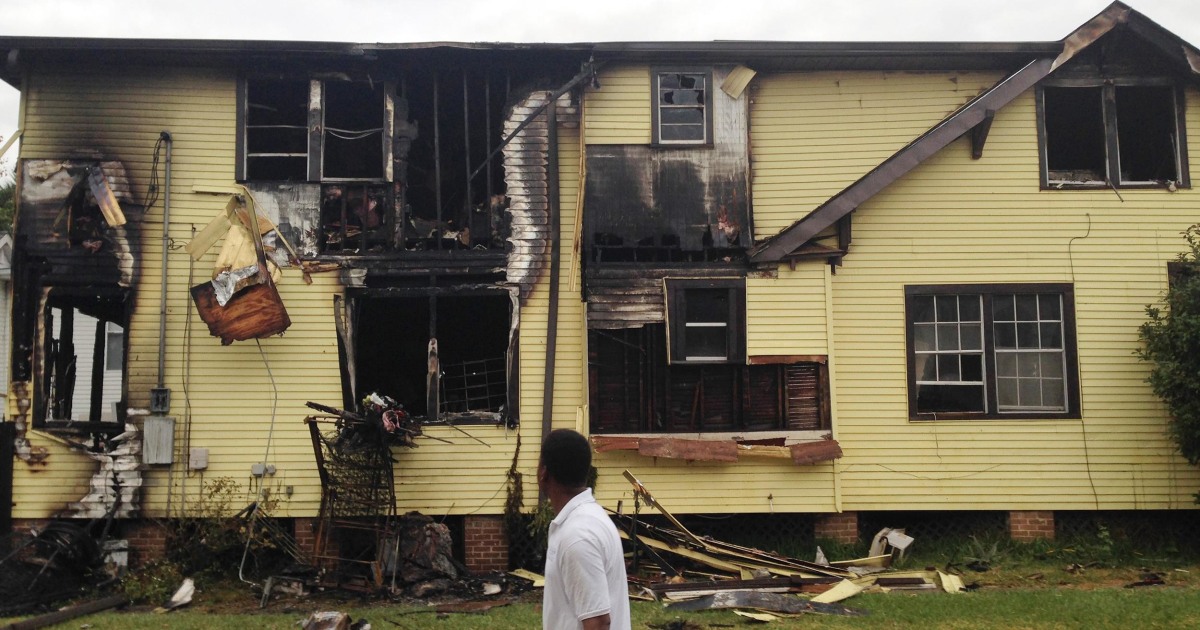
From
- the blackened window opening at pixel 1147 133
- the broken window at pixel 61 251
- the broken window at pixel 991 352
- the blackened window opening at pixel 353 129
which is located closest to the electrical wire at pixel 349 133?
the blackened window opening at pixel 353 129

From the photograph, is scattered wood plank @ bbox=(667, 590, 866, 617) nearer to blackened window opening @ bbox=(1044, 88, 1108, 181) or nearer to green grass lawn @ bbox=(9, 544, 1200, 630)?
green grass lawn @ bbox=(9, 544, 1200, 630)

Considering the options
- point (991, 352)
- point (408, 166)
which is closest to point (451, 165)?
point (408, 166)

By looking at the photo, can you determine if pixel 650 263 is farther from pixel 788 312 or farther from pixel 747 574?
pixel 747 574

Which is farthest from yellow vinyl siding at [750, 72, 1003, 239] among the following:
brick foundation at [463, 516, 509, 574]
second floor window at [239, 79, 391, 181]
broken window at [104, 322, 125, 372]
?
broken window at [104, 322, 125, 372]

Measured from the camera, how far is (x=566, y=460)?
3.88 m

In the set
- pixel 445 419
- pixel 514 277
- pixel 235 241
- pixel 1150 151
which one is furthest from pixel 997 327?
pixel 235 241

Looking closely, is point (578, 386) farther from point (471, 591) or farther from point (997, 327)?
point (997, 327)

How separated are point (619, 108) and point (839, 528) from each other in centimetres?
615

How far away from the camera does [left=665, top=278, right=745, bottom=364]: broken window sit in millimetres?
12039

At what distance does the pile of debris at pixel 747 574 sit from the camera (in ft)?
31.9

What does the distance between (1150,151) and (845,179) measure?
14.4 ft

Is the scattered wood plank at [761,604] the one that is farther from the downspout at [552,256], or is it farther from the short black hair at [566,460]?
the short black hair at [566,460]

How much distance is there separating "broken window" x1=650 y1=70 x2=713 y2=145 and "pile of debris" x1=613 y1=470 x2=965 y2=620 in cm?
451

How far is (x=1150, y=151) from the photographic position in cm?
1312
